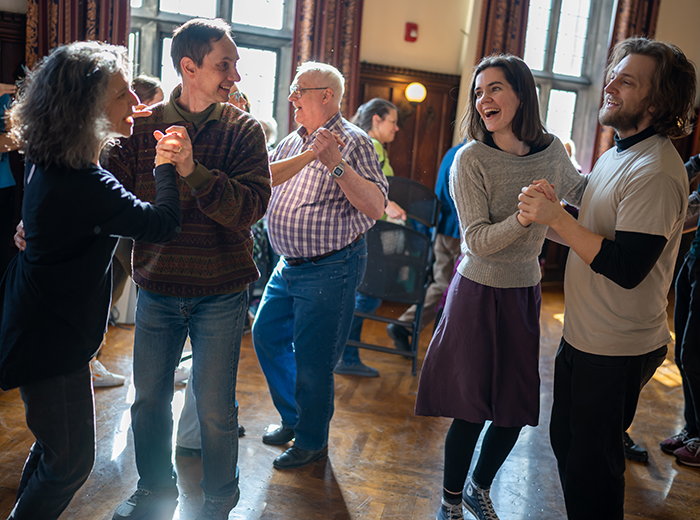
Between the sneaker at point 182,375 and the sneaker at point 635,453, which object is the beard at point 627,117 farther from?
the sneaker at point 182,375

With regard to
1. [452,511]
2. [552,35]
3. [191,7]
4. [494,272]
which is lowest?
[452,511]

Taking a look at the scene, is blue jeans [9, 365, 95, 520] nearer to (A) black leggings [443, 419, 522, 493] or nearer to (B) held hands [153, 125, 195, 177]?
(B) held hands [153, 125, 195, 177]

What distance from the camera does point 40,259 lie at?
56.9 inches

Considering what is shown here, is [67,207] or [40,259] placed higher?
[67,207]

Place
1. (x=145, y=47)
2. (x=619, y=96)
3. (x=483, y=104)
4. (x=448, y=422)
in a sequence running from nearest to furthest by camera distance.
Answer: (x=619, y=96) → (x=483, y=104) → (x=448, y=422) → (x=145, y=47)

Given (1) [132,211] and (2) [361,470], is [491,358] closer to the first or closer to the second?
(2) [361,470]

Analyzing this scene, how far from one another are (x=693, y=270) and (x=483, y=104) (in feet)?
5.14

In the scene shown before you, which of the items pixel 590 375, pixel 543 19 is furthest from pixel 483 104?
pixel 543 19

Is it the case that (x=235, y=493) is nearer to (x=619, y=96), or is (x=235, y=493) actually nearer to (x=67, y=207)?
(x=67, y=207)

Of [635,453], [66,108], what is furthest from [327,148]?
[635,453]

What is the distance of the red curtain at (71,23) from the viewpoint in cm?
423

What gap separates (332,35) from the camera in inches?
212

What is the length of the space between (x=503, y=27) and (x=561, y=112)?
1.66 metres

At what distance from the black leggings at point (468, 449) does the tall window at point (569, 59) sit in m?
5.76
